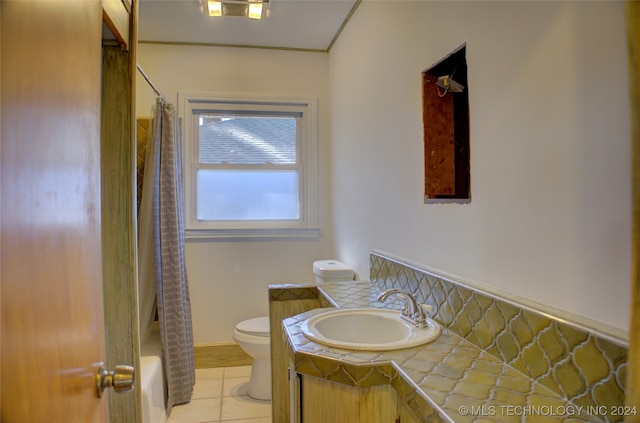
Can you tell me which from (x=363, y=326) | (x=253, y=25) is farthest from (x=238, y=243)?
(x=363, y=326)

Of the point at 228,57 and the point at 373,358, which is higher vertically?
the point at 228,57

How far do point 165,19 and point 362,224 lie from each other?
6.34 feet

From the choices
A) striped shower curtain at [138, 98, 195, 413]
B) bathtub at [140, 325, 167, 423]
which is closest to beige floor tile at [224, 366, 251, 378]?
striped shower curtain at [138, 98, 195, 413]

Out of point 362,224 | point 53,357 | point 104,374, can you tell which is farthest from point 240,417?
point 53,357

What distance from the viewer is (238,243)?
3129mm

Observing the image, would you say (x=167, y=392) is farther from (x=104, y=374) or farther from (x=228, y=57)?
(x=228, y=57)

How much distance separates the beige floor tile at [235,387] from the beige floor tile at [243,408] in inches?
2.3

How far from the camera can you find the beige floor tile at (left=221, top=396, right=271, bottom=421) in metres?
2.33

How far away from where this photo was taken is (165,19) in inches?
105

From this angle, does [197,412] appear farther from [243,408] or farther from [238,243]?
[238,243]

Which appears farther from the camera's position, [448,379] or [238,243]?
[238,243]

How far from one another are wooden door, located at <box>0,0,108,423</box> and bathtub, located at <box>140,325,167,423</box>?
1273 millimetres

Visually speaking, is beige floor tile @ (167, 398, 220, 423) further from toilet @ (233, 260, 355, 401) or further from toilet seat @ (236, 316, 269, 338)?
toilet seat @ (236, 316, 269, 338)

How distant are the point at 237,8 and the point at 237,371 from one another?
255cm
